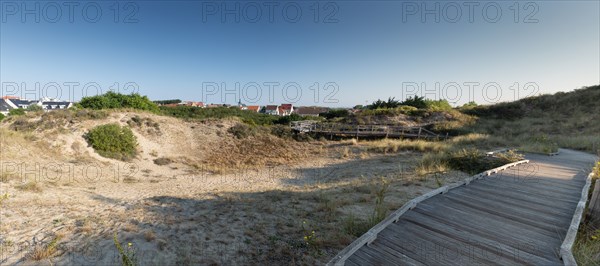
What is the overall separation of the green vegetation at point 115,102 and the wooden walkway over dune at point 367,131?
17.8 meters

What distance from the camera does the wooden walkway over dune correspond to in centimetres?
2317

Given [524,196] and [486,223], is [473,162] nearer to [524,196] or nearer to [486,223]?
[524,196]

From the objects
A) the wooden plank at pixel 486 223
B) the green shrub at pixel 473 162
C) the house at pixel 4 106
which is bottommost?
the wooden plank at pixel 486 223

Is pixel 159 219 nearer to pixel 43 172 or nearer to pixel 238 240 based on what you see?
pixel 238 240

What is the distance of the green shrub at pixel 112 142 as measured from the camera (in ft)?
50.1

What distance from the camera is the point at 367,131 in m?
24.9

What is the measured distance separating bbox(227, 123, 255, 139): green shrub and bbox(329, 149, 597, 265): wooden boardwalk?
21.1m

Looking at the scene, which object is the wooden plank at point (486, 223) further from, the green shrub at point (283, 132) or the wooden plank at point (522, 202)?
the green shrub at point (283, 132)

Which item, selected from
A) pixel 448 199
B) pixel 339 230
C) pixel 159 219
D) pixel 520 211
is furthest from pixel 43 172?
pixel 520 211

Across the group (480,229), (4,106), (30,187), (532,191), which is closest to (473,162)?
(532,191)

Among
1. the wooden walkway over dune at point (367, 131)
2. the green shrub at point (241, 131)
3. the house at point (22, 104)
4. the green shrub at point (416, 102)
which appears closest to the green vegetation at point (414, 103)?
the green shrub at point (416, 102)

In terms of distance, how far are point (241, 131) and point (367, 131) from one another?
13111 millimetres

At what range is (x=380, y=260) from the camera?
3033mm

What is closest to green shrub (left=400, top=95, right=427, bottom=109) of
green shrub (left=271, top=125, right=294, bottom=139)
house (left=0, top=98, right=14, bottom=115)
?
green shrub (left=271, top=125, right=294, bottom=139)
